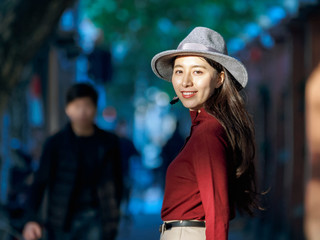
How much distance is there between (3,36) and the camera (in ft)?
27.7

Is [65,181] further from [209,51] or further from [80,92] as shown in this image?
[209,51]

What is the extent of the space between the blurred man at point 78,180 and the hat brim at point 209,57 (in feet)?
8.03

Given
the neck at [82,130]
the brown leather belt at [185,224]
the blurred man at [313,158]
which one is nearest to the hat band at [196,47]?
the brown leather belt at [185,224]

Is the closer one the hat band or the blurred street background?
the hat band

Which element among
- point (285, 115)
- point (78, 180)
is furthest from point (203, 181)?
point (285, 115)

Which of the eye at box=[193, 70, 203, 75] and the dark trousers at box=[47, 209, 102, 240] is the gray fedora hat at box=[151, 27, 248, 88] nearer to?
the eye at box=[193, 70, 203, 75]

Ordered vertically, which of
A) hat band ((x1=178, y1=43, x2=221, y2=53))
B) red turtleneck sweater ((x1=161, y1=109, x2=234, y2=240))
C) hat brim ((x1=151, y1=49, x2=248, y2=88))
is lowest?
red turtleneck sweater ((x1=161, y1=109, x2=234, y2=240))

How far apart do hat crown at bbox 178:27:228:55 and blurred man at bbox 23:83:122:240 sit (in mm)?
2726

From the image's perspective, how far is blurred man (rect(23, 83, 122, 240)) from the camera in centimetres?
648

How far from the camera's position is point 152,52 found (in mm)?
31641

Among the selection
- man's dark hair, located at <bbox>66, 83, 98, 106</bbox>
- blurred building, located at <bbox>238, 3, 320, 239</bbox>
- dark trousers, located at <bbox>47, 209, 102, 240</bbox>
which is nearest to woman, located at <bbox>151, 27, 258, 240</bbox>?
man's dark hair, located at <bbox>66, 83, 98, 106</bbox>

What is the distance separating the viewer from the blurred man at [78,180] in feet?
21.2

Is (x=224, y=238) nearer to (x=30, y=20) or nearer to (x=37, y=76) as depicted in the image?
(x=30, y=20)

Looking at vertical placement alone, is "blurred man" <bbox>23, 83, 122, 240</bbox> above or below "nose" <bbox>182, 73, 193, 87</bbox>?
below
